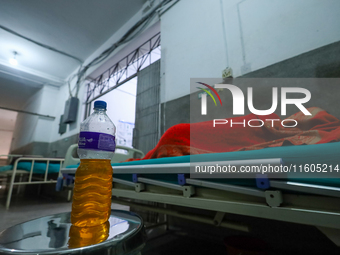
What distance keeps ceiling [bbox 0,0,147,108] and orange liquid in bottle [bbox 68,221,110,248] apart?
337 cm

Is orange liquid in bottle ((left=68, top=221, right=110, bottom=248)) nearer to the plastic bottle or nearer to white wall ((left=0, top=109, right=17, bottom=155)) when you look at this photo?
the plastic bottle

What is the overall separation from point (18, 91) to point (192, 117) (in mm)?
6627

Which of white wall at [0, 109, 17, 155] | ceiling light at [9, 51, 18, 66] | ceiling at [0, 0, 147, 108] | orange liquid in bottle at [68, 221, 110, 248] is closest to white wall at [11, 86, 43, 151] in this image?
ceiling at [0, 0, 147, 108]

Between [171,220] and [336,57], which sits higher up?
[336,57]

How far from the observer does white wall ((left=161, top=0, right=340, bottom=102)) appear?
1.31m

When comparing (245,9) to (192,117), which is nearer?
(245,9)

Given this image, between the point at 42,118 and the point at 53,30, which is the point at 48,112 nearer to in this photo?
the point at 42,118

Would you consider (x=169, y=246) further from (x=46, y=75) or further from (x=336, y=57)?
(x=46, y=75)

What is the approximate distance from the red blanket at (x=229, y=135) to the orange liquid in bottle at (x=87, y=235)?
0.51m

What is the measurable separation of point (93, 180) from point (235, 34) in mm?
1813

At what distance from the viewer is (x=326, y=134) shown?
0.74 meters

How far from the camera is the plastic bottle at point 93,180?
72 cm

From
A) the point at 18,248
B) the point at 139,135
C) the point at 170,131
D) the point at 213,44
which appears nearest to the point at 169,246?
the point at 170,131

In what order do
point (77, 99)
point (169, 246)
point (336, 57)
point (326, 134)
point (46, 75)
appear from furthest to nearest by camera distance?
point (46, 75)
point (77, 99)
point (169, 246)
point (336, 57)
point (326, 134)
